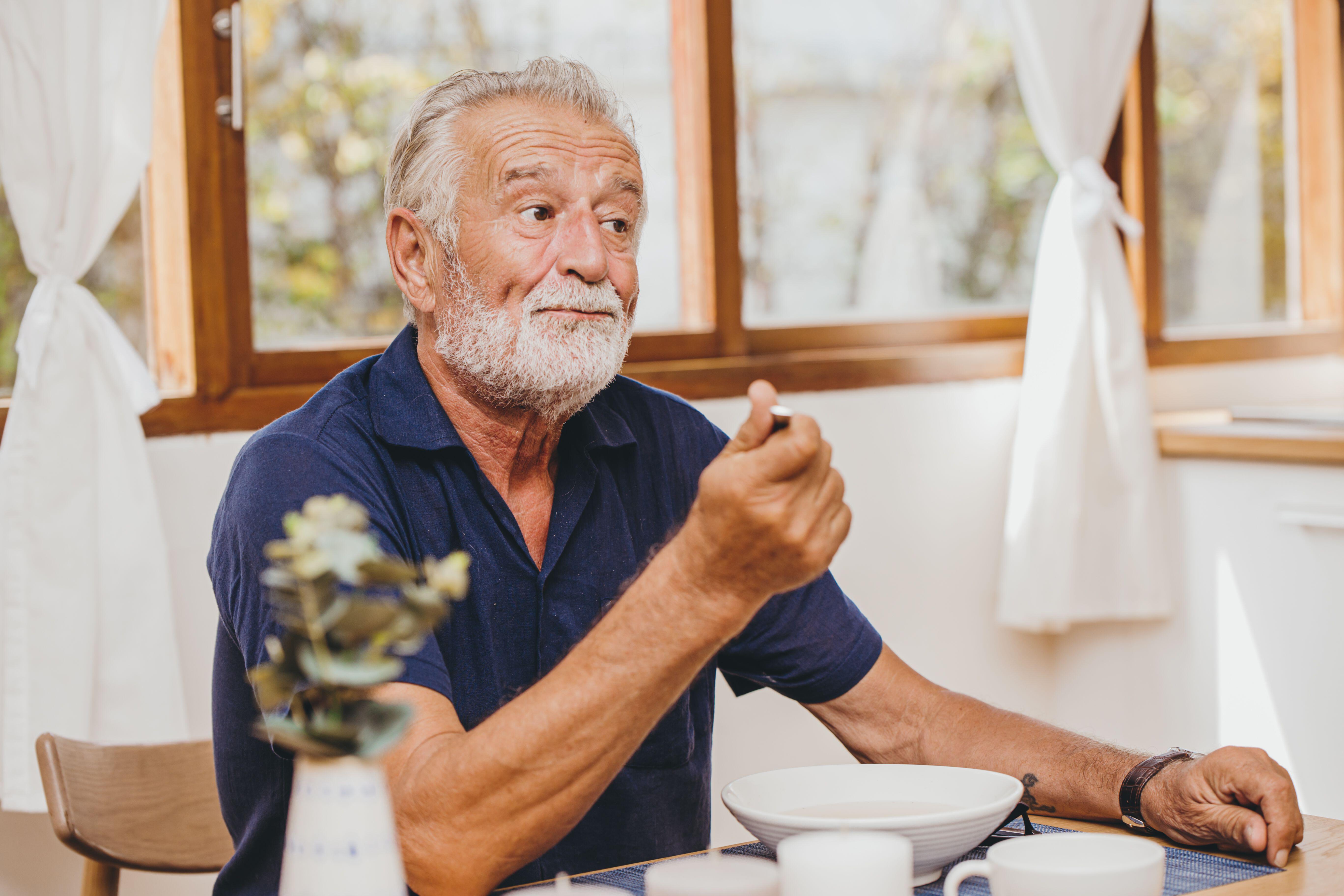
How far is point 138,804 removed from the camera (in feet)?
5.07

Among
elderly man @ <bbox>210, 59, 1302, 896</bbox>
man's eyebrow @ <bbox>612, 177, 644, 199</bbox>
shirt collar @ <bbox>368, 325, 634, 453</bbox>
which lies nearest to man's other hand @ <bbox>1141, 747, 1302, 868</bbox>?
elderly man @ <bbox>210, 59, 1302, 896</bbox>

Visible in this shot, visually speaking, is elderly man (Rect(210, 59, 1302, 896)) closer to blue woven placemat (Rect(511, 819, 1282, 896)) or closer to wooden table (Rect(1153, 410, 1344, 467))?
blue woven placemat (Rect(511, 819, 1282, 896))

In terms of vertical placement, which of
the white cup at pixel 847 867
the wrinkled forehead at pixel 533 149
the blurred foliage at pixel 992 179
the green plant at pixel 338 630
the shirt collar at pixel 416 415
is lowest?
the white cup at pixel 847 867

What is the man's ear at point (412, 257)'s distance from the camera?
1501 millimetres

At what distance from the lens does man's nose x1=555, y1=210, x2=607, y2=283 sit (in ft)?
4.67

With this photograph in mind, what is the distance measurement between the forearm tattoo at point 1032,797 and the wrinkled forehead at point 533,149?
29.0 inches

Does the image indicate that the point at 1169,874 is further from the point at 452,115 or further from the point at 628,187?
the point at 452,115

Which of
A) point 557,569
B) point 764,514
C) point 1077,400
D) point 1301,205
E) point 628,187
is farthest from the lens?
point 1301,205

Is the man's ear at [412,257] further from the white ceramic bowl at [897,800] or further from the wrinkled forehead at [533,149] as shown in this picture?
the white ceramic bowl at [897,800]

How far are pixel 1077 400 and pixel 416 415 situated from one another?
5.87ft

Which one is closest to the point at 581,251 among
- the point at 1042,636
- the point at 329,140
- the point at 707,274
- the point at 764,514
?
the point at 764,514

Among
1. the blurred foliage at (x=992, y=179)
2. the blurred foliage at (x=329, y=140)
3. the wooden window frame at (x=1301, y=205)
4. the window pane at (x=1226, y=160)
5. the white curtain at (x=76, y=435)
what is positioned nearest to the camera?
the white curtain at (x=76, y=435)

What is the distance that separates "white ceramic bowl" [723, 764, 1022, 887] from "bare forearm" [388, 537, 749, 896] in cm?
12

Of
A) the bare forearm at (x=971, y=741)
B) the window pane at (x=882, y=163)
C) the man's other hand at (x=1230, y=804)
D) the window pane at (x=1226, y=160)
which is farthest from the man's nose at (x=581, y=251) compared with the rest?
the window pane at (x=1226, y=160)
